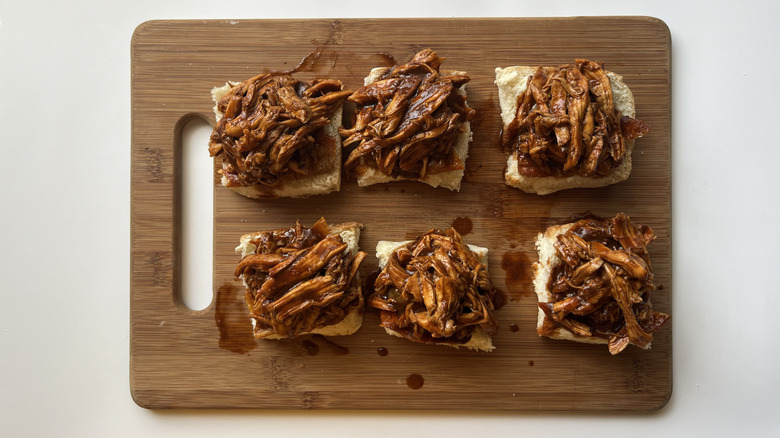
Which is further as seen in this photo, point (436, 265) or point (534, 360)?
point (534, 360)

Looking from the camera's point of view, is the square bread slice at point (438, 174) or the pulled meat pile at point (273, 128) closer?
the pulled meat pile at point (273, 128)

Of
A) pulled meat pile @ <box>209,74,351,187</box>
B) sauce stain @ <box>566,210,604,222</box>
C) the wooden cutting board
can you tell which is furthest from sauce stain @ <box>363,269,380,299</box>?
sauce stain @ <box>566,210,604,222</box>

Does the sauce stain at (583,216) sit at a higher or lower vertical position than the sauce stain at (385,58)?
lower

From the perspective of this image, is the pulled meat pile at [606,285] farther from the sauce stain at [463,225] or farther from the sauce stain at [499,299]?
the sauce stain at [463,225]
